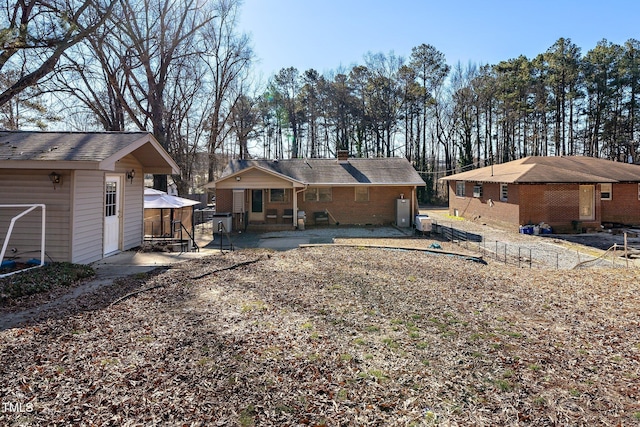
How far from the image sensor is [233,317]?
4.98 meters

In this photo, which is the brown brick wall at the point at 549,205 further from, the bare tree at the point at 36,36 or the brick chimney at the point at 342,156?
the bare tree at the point at 36,36

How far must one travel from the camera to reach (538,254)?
473 inches

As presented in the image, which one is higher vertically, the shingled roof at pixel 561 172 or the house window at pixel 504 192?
the shingled roof at pixel 561 172

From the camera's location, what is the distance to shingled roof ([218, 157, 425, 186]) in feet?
61.4

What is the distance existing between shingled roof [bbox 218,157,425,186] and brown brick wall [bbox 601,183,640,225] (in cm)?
983

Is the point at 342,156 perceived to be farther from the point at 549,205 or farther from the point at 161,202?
the point at 161,202

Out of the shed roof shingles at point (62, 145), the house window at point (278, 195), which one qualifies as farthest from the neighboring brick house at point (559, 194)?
the shed roof shingles at point (62, 145)

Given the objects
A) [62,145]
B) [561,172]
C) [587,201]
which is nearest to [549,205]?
[561,172]

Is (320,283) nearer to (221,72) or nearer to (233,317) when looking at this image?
(233,317)

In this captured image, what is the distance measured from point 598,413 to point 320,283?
15.4ft

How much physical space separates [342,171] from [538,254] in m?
10.7

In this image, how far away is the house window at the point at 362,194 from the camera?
1911 cm

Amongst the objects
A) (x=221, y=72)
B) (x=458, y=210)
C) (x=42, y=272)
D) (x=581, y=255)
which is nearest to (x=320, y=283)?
(x=42, y=272)

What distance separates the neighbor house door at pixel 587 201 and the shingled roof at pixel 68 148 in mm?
18677
